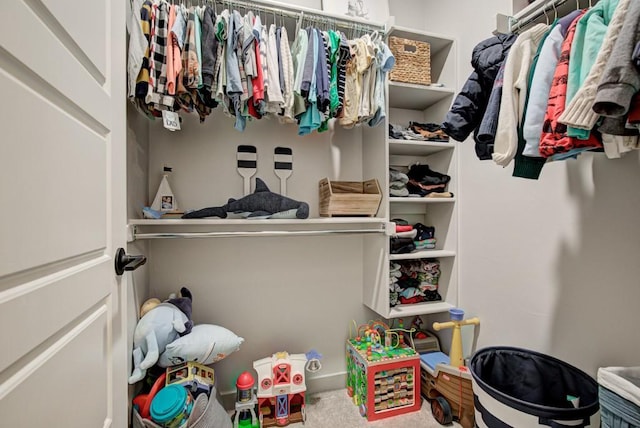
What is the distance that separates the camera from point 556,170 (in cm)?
130

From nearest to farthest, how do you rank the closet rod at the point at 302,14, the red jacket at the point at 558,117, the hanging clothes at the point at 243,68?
1. the red jacket at the point at 558,117
2. the hanging clothes at the point at 243,68
3. the closet rod at the point at 302,14

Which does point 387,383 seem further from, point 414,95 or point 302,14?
point 302,14

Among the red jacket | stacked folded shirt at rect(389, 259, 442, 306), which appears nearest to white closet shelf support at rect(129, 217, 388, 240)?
stacked folded shirt at rect(389, 259, 442, 306)

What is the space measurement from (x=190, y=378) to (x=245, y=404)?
1.20 feet

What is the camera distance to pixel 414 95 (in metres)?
1.86

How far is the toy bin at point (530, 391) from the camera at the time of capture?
985 mm

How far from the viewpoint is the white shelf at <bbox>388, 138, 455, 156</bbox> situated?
1744 millimetres

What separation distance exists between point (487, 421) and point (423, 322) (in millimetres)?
993

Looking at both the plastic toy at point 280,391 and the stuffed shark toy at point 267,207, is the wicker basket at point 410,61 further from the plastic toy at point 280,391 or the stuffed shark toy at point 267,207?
the plastic toy at point 280,391

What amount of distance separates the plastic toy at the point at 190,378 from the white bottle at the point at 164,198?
0.78m

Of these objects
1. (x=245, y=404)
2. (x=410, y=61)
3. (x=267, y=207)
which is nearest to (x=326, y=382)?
(x=245, y=404)

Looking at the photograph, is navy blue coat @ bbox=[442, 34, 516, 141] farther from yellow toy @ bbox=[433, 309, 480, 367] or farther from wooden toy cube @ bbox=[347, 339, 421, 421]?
wooden toy cube @ bbox=[347, 339, 421, 421]

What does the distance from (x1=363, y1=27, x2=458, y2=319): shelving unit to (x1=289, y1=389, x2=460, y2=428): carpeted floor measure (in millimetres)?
553

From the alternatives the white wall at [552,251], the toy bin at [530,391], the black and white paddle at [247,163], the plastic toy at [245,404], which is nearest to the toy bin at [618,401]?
the toy bin at [530,391]
